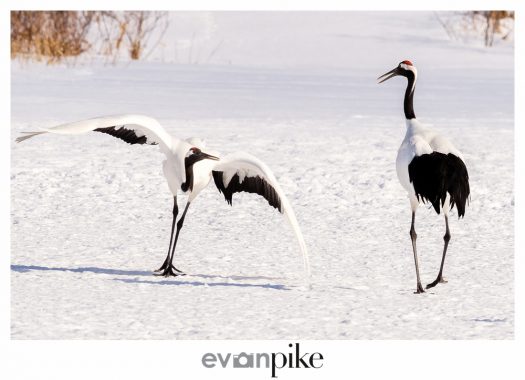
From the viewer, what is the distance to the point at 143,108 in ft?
41.8

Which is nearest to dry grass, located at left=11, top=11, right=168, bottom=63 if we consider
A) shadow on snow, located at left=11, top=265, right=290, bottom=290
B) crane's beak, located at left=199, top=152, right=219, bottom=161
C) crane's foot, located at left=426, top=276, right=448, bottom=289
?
shadow on snow, located at left=11, top=265, right=290, bottom=290

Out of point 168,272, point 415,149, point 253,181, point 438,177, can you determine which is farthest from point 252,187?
point 438,177

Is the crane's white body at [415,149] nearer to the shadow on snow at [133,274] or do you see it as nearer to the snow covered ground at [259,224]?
the snow covered ground at [259,224]

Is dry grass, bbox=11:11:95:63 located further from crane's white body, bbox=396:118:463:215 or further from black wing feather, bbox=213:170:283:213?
crane's white body, bbox=396:118:463:215

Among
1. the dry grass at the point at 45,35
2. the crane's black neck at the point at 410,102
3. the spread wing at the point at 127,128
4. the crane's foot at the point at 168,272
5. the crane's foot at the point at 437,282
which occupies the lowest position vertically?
the crane's foot at the point at 437,282

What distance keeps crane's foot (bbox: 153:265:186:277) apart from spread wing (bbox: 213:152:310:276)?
57cm

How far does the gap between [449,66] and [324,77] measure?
2445 millimetres

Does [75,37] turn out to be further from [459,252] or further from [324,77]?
[459,252]

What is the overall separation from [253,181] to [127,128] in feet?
2.79

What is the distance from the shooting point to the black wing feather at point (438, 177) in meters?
6.30

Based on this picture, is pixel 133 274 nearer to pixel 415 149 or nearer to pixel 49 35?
pixel 415 149

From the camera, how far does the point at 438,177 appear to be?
248 inches

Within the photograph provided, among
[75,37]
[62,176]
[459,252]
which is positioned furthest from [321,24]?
[459,252]

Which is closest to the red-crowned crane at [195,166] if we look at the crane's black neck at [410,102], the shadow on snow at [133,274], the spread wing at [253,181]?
the spread wing at [253,181]
